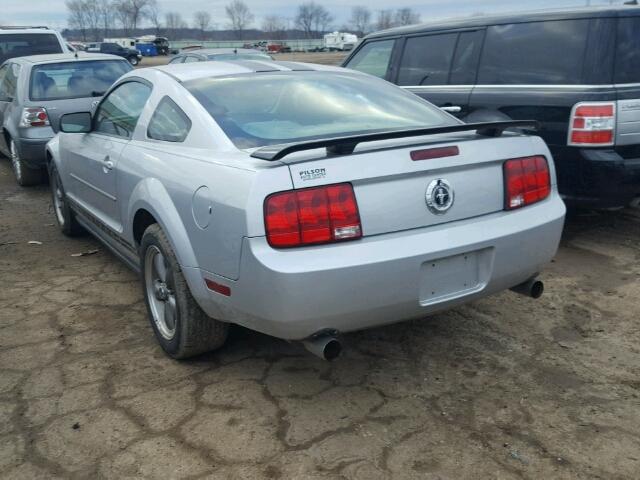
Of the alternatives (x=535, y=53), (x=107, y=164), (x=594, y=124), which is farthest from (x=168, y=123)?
(x=535, y=53)

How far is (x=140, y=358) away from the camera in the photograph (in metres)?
3.48

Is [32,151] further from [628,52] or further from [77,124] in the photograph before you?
[628,52]

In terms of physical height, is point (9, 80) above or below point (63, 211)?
above

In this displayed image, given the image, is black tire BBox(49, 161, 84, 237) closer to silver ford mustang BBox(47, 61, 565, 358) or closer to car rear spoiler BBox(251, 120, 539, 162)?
silver ford mustang BBox(47, 61, 565, 358)

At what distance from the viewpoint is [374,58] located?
717 centimetres

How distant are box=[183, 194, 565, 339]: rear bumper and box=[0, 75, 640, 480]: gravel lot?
446 mm

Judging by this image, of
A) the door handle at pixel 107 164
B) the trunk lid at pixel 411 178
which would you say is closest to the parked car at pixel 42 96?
the door handle at pixel 107 164

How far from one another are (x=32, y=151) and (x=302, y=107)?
202 inches

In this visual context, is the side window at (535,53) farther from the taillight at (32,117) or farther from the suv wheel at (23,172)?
the suv wheel at (23,172)

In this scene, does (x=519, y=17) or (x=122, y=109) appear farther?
(x=519, y=17)

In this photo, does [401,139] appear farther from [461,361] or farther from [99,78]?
[99,78]

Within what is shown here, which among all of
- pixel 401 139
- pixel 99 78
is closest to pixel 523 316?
pixel 401 139

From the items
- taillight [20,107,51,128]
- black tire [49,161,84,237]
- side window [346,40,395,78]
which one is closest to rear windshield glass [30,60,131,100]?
taillight [20,107,51,128]

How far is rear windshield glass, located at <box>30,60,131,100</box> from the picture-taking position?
25.2ft
